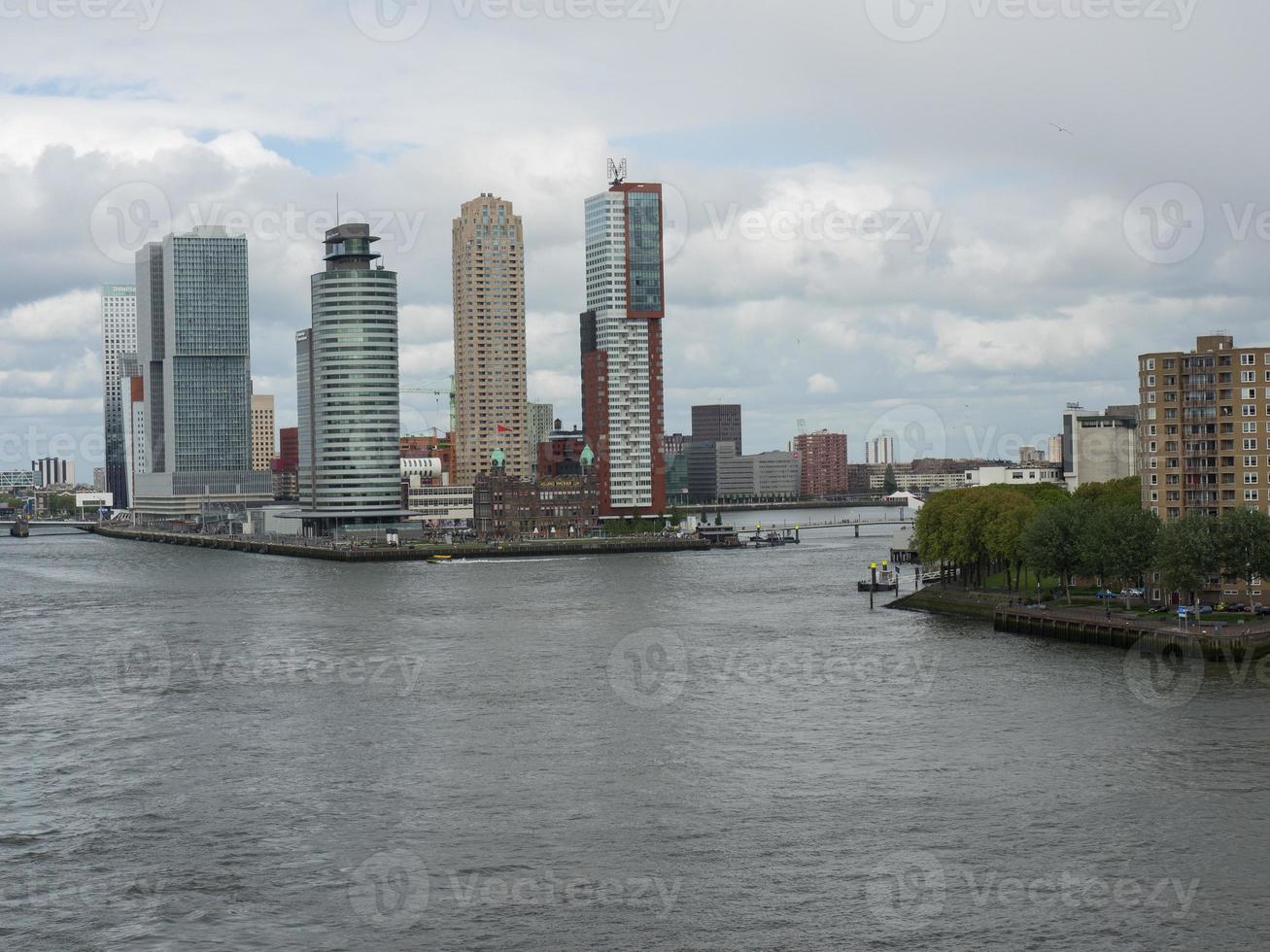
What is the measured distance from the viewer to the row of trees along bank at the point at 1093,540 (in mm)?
62781

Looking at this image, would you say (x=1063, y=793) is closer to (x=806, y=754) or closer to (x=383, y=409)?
(x=806, y=754)

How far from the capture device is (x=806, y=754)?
1586 inches

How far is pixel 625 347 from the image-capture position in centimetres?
17188

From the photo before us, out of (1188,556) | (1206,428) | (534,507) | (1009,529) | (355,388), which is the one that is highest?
(355,388)

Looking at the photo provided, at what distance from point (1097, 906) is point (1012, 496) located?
58.5m

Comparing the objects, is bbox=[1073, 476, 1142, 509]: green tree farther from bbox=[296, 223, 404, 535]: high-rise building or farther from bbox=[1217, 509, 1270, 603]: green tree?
bbox=[296, 223, 404, 535]: high-rise building

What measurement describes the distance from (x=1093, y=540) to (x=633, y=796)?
130ft

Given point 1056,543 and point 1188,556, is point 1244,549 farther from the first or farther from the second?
point 1056,543

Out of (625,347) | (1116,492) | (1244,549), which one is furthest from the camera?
(625,347)

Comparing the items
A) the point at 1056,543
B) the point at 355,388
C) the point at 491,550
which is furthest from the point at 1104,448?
the point at 355,388

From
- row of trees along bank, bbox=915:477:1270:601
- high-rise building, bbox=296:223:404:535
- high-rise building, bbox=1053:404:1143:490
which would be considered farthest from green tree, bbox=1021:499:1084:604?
high-rise building, bbox=296:223:404:535

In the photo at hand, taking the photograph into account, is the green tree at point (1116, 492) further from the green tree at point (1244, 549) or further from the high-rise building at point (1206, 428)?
the green tree at point (1244, 549)

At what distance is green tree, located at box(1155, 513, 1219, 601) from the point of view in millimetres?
62125

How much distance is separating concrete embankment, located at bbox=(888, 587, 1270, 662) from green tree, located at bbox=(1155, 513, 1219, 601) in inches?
85.8
